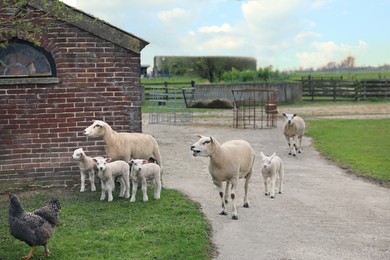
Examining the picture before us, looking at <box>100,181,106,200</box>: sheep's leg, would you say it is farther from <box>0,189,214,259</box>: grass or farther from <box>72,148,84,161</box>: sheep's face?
<box>72,148,84,161</box>: sheep's face

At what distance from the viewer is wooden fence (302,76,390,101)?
42.8 m

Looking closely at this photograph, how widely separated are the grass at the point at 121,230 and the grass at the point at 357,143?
6279 mm

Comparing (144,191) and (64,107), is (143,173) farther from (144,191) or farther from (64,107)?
(64,107)

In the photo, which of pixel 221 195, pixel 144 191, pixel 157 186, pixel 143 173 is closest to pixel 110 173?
pixel 143 173

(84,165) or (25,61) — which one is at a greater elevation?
(25,61)

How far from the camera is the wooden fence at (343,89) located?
42781mm

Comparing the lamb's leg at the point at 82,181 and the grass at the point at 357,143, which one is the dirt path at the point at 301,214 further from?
the lamb's leg at the point at 82,181

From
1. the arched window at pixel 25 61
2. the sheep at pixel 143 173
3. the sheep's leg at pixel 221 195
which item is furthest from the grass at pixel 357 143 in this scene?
the arched window at pixel 25 61

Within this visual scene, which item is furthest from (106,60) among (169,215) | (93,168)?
(169,215)

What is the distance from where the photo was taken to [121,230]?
27.3 ft

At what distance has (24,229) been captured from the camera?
683 centimetres

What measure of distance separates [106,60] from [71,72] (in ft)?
2.63

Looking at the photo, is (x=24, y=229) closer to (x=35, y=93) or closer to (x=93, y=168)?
(x=93, y=168)

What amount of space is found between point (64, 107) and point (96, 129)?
1.23 metres
